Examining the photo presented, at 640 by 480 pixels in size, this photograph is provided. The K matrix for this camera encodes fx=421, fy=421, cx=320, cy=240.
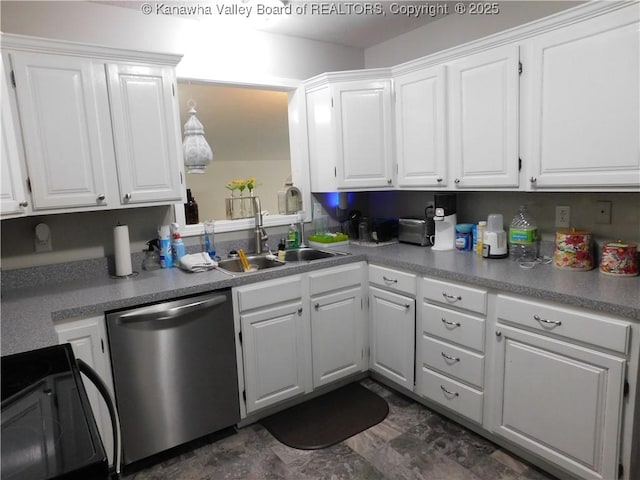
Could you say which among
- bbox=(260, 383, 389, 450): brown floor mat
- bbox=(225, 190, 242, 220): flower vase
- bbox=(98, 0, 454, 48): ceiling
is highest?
bbox=(98, 0, 454, 48): ceiling

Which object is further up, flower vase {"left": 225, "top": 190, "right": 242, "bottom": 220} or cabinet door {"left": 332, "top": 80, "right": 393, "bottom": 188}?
cabinet door {"left": 332, "top": 80, "right": 393, "bottom": 188}

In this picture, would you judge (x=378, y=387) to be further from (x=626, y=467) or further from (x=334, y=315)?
(x=626, y=467)

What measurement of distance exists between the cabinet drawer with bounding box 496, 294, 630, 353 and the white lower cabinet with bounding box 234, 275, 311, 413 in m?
1.10

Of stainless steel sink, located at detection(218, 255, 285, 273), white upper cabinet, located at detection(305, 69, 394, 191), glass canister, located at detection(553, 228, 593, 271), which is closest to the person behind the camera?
glass canister, located at detection(553, 228, 593, 271)

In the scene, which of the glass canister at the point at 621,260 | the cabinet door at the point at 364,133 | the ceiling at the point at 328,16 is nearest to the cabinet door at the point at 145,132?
the ceiling at the point at 328,16

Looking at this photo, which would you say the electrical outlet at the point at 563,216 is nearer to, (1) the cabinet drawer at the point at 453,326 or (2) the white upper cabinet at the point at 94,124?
(1) the cabinet drawer at the point at 453,326

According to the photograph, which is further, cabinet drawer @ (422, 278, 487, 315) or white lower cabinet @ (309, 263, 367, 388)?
white lower cabinet @ (309, 263, 367, 388)

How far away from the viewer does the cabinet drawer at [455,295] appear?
6.72 feet

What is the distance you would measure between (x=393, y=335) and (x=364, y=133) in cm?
133

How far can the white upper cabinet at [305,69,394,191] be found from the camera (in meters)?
2.78

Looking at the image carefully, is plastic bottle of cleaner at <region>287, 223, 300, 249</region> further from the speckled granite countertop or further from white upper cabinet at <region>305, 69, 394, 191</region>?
the speckled granite countertop

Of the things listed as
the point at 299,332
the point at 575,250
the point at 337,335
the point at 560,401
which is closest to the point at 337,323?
the point at 337,335

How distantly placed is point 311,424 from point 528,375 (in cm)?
119

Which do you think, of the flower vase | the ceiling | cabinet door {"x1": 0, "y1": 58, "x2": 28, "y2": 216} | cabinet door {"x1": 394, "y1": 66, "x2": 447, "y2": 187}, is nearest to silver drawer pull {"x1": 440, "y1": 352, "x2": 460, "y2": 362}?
cabinet door {"x1": 394, "y1": 66, "x2": 447, "y2": 187}
